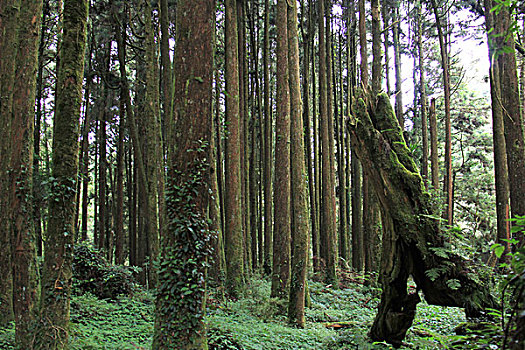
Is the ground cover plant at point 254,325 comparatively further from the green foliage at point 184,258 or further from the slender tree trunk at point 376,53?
the slender tree trunk at point 376,53

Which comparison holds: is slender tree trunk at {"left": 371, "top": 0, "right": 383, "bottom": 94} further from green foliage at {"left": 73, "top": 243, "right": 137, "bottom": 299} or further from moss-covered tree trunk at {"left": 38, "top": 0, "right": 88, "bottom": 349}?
green foliage at {"left": 73, "top": 243, "right": 137, "bottom": 299}

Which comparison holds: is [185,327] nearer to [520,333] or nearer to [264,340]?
[264,340]

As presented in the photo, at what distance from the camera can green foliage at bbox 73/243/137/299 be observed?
10273 millimetres

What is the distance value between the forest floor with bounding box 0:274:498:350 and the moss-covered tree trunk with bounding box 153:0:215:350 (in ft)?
4.51

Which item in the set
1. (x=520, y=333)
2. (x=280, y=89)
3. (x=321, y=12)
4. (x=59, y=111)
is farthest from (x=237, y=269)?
(x=321, y=12)

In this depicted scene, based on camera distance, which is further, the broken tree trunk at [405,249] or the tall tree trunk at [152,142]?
the tall tree trunk at [152,142]

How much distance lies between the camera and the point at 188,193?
530 centimetres

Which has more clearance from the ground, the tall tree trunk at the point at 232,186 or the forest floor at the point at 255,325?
the tall tree trunk at the point at 232,186

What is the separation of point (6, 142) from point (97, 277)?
5403 mm

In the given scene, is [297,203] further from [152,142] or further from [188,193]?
[152,142]

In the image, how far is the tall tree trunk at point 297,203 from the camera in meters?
8.42

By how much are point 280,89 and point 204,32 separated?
166 inches

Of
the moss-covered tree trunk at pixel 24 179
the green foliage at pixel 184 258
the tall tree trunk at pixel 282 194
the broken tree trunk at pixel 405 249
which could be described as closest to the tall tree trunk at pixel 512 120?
the tall tree trunk at pixel 282 194

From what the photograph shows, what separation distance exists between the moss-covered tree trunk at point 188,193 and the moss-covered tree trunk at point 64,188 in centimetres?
129
